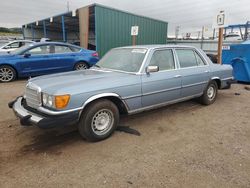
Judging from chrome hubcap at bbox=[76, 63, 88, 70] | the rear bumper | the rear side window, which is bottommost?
the rear bumper

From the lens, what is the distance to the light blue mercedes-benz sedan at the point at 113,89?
3.04 meters

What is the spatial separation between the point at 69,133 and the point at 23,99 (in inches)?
40.7

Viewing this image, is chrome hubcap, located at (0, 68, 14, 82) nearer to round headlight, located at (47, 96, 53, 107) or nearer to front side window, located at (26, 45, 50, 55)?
front side window, located at (26, 45, 50, 55)

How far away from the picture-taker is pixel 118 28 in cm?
1334

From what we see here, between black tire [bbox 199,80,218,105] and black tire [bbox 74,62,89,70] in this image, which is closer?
black tire [bbox 199,80,218,105]

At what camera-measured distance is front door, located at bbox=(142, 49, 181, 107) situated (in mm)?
3914

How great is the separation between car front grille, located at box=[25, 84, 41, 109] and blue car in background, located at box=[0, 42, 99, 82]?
5141 mm

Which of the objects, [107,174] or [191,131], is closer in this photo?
[107,174]

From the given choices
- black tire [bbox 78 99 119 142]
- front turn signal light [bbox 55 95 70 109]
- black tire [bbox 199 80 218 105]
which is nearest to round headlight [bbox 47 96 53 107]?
front turn signal light [bbox 55 95 70 109]

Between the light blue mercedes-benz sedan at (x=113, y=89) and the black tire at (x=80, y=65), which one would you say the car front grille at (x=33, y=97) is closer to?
the light blue mercedes-benz sedan at (x=113, y=89)

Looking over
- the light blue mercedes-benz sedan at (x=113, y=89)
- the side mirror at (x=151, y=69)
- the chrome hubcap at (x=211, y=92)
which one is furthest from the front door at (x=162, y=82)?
the chrome hubcap at (x=211, y=92)

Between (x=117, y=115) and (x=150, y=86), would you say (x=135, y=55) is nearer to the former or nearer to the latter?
(x=150, y=86)

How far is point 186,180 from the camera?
2.52m

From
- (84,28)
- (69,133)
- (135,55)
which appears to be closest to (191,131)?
(135,55)
